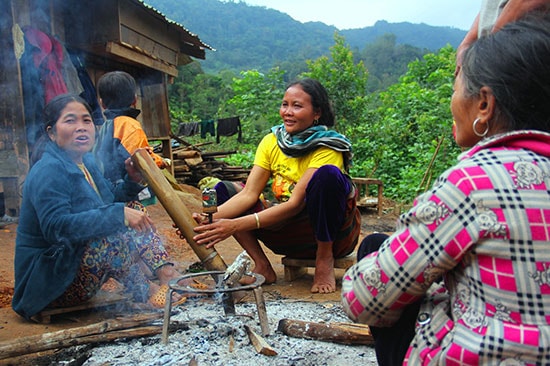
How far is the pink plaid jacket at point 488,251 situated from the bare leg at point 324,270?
2.23m

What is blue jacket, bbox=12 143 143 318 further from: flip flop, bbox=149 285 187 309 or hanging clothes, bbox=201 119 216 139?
hanging clothes, bbox=201 119 216 139

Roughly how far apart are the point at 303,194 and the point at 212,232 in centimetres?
78

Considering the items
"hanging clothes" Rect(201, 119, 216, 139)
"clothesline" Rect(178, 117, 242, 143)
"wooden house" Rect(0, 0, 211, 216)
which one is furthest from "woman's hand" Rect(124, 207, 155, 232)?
"hanging clothes" Rect(201, 119, 216, 139)

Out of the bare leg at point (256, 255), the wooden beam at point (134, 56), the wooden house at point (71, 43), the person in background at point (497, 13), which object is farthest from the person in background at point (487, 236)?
the wooden beam at point (134, 56)

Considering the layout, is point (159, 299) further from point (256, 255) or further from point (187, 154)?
point (187, 154)

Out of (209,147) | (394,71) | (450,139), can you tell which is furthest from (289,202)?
(394,71)

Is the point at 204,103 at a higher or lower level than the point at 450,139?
higher

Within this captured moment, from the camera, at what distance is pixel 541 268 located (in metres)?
1.07

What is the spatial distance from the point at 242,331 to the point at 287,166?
4.85 feet

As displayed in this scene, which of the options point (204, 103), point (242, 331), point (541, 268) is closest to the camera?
point (541, 268)

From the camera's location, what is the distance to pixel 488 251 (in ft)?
3.56

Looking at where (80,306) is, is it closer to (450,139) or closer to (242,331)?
(242,331)

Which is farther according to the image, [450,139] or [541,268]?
[450,139]

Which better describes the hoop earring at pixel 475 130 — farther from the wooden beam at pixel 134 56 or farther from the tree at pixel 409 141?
the tree at pixel 409 141
